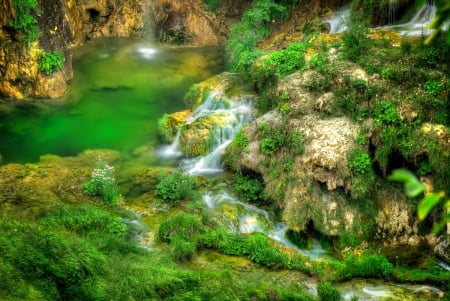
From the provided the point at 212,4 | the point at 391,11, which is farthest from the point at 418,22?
the point at 212,4

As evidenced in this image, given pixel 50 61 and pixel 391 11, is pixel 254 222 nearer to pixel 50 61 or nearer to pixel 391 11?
pixel 391 11

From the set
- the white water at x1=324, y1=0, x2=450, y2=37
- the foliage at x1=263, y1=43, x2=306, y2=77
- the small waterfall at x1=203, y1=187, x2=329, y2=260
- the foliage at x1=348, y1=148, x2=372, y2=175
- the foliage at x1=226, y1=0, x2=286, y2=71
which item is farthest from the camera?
the foliage at x1=226, y1=0, x2=286, y2=71

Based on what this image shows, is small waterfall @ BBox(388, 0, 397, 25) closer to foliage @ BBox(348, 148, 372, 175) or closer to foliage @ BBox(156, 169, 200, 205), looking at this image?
foliage @ BBox(348, 148, 372, 175)

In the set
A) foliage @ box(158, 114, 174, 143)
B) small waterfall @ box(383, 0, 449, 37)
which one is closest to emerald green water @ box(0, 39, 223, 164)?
foliage @ box(158, 114, 174, 143)

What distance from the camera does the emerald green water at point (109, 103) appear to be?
38.5 feet

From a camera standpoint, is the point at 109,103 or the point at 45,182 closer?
the point at 45,182

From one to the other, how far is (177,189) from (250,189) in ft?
4.75

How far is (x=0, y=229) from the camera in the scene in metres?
5.36

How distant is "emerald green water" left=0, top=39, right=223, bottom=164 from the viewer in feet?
38.5

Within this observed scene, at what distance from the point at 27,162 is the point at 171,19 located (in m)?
9.02

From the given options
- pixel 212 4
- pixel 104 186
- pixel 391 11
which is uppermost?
pixel 212 4

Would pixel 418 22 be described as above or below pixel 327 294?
above

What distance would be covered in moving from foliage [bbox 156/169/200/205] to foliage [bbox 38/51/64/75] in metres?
5.87

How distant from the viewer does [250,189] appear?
9.55 metres
